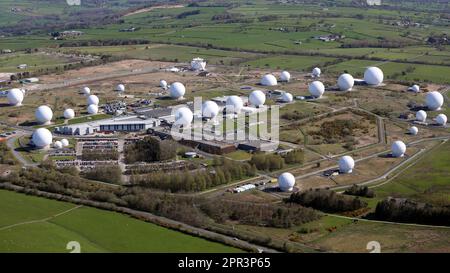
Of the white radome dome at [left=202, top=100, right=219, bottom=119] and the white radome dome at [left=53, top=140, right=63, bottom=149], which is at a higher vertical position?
the white radome dome at [left=202, top=100, right=219, bottom=119]

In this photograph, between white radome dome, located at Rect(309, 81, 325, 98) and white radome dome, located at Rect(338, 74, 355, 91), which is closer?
white radome dome, located at Rect(309, 81, 325, 98)

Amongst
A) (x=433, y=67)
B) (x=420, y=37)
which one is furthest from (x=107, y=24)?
(x=433, y=67)

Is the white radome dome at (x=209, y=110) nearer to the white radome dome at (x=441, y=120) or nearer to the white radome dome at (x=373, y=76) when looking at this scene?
the white radome dome at (x=441, y=120)

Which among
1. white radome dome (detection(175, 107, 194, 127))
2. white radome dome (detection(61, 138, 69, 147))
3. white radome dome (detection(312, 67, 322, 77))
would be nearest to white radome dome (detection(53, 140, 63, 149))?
white radome dome (detection(61, 138, 69, 147))

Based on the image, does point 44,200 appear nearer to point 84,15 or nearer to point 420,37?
point 420,37

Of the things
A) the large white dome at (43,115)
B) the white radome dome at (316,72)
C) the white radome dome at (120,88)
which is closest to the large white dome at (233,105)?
the white radome dome at (120,88)

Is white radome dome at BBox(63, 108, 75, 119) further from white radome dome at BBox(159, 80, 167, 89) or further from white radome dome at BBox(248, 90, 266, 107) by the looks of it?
white radome dome at BBox(248, 90, 266, 107)
